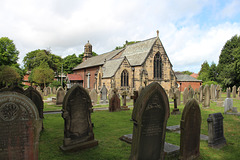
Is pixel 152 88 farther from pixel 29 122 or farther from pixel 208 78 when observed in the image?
pixel 208 78

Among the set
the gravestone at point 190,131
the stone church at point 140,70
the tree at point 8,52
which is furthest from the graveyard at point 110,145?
the tree at point 8,52

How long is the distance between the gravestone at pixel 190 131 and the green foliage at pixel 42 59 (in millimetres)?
51708

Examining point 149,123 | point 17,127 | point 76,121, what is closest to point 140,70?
point 76,121

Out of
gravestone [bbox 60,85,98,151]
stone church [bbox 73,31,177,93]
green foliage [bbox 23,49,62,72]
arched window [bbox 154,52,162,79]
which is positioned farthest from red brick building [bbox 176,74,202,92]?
green foliage [bbox 23,49,62,72]

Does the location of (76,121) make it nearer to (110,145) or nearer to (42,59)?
(110,145)

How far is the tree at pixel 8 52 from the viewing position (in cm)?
3809

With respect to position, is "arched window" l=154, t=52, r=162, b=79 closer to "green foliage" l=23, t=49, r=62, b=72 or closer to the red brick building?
the red brick building

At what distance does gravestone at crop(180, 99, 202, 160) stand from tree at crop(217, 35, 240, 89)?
34.2 metres

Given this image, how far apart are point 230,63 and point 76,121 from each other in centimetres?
4584

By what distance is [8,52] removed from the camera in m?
39.1

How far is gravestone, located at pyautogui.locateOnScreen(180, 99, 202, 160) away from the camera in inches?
176

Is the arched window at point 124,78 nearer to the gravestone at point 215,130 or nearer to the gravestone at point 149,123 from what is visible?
the gravestone at point 215,130

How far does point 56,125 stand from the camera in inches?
321

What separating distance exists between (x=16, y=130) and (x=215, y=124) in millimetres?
5730
